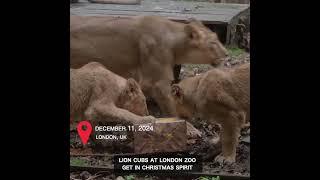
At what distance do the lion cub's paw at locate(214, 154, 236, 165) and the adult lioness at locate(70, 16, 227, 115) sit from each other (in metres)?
0.72

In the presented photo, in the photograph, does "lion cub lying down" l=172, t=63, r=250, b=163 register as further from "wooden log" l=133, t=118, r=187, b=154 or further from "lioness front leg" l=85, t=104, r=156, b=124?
"lioness front leg" l=85, t=104, r=156, b=124

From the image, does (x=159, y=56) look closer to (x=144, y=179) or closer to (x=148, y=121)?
(x=148, y=121)

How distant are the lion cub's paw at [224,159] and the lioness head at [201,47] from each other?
1.05 metres

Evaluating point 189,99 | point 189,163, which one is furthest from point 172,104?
point 189,163

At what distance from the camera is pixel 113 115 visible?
289 inches

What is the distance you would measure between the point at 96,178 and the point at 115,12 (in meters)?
1.85

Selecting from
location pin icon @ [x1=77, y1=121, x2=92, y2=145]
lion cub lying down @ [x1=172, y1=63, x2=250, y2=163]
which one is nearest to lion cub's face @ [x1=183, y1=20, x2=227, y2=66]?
lion cub lying down @ [x1=172, y1=63, x2=250, y2=163]

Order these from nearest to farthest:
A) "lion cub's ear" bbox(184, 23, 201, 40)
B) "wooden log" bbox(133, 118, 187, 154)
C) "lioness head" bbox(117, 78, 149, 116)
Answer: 1. "wooden log" bbox(133, 118, 187, 154)
2. "lioness head" bbox(117, 78, 149, 116)
3. "lion cub's ear" bbox(184, 23, 201, 40)

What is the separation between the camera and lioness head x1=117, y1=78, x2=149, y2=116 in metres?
7.50

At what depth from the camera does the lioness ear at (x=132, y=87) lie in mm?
7559

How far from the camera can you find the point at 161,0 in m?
7.60

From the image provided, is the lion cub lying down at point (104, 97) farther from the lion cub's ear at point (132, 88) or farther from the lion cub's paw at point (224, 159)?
the lion cub's paw at point (224, 159)

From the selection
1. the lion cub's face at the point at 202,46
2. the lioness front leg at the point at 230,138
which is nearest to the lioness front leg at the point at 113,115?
the lioness front leg at the point at 230,138

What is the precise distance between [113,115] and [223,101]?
118 centimetres
